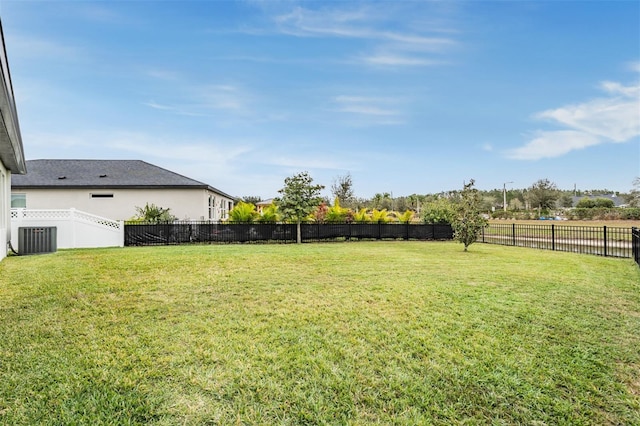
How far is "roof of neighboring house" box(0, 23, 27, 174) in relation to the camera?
460cm

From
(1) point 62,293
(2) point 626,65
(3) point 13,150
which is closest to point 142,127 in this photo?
(3) point 13,150

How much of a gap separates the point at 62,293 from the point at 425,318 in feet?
18.1

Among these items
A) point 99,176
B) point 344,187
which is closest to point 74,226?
point 99,176

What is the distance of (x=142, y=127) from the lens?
60.6ft

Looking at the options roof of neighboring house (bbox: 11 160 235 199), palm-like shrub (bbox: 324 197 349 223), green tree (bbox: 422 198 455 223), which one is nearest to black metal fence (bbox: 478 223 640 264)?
green tree (bbox: 422 198 455 223)

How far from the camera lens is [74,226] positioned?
43.8 ft

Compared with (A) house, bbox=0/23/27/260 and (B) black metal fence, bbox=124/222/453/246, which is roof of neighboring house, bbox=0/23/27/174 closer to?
(A) house, bbox=0/23/27/260

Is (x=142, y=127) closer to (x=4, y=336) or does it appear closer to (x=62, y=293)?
(x=62, y=293)

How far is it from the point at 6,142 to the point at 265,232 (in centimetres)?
1017

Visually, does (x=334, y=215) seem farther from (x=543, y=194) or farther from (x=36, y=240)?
(x=543, y=194)

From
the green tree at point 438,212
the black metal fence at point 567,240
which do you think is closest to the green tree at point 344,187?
the green tree at point 438,212

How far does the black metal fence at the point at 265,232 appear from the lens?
14.6m

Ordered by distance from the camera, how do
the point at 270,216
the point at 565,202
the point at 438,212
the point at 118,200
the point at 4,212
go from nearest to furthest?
1. the point at 4,212
2. the point at 270,216
3. the point at 118,200
4. the point at 438,212
5. the point at 565,202

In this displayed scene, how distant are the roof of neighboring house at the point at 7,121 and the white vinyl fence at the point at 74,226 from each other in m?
2.30
